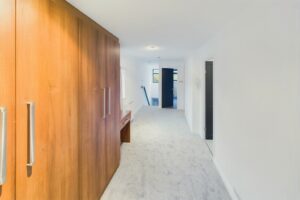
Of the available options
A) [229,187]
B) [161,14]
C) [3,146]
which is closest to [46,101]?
[3,146]

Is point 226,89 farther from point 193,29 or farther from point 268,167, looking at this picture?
point 268,167

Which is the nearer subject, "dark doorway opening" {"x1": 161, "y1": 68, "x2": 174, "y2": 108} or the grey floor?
the grey floor

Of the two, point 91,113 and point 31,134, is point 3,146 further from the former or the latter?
point 91,113

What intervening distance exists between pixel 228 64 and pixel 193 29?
0.69 metres

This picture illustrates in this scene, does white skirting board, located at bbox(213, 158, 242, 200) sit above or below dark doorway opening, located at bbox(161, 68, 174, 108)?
below

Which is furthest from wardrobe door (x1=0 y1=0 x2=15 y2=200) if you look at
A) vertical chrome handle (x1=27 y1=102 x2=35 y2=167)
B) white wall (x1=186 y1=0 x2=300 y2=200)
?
white wall (x1=186 y1=0 x2=300 y2=200)

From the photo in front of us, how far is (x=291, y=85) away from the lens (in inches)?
53.9

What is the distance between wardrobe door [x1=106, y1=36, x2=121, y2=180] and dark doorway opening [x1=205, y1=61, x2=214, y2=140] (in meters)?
2.41

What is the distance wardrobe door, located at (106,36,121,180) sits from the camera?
9.85ft

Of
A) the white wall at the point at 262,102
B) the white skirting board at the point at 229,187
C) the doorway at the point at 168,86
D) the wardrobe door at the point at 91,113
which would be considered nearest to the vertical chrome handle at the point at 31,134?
the wardrobe door at the point at 91,113

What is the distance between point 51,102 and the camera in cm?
161

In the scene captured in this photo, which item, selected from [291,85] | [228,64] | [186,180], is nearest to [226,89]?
[228,64]

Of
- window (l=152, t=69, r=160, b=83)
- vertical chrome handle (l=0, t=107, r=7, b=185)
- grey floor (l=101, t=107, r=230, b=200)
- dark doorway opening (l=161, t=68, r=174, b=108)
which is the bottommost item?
grey floor (l=101, t=107, r=230, b=200)

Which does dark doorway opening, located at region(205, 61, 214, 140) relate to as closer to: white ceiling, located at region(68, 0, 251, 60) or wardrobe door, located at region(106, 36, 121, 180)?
white ceiling, located at region(68, 0, 251, 60)
